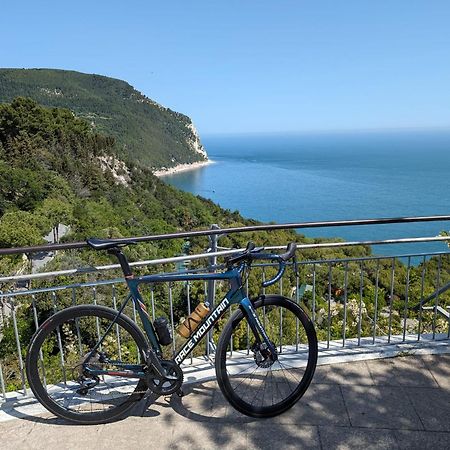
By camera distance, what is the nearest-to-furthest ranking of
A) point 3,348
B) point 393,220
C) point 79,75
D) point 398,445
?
point 398,445
point 393,220
point 3,348
point 79,75

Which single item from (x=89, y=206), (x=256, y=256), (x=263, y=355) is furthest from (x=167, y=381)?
(x=89, y=206)

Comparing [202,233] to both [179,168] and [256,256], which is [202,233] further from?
[179,168]

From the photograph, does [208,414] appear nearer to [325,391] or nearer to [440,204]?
[325,391]

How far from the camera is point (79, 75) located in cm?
14488

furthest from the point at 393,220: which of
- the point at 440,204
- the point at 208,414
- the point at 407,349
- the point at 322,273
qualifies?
the point at 440,204

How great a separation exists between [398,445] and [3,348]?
1648cm

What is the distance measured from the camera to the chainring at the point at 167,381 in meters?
2.59

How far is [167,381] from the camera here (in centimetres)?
259

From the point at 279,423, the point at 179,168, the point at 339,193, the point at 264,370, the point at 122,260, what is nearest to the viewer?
the point at 122,260

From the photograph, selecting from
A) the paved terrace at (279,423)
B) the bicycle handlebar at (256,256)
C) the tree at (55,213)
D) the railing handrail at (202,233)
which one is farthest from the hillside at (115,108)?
the bicycle handlebar at (256,256)

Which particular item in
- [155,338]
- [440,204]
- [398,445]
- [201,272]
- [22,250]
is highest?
[22,250]

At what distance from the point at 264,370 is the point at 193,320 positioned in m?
0.85

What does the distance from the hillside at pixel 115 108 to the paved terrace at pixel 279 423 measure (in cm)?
9896

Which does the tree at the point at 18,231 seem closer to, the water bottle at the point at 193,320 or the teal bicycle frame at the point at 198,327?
the teal bicycle frame at the point at 198,327
